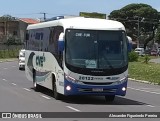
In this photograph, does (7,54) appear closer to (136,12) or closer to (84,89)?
(136,12)

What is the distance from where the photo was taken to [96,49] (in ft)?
57.2

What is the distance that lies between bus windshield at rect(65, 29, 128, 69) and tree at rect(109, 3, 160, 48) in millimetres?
103671

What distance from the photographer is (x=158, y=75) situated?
35.1 m

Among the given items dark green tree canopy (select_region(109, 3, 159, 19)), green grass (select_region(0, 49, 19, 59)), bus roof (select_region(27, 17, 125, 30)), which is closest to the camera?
bus roof (select_region(27, 17, 125, 30))

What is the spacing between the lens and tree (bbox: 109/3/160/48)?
122938mm

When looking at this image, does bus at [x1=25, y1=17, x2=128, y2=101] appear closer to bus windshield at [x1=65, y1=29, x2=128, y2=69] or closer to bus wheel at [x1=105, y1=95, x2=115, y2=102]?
bus windshield at [x1=65, y1=29, x2=128, y2=69]

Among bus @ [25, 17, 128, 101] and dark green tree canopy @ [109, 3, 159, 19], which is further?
dark green tree canopy @ [109, 3, 159, 19]

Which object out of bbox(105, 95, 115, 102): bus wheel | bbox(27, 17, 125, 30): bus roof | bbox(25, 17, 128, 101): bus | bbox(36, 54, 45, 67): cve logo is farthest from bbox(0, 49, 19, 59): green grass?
bbox(25, 17, 128, 101): bus

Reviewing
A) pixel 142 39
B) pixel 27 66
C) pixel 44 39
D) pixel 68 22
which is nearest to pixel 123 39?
pixel 68 22

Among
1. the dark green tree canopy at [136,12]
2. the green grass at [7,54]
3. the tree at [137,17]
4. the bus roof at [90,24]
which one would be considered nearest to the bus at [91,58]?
the bus roof at [90,24]

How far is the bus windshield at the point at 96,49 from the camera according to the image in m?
17.3

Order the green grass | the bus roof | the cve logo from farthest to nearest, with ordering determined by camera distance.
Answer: the green grass → the cve logo → the bus roof

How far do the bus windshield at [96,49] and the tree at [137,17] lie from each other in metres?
104

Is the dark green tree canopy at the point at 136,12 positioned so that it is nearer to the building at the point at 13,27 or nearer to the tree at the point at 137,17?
the tree at the point at 137,17
